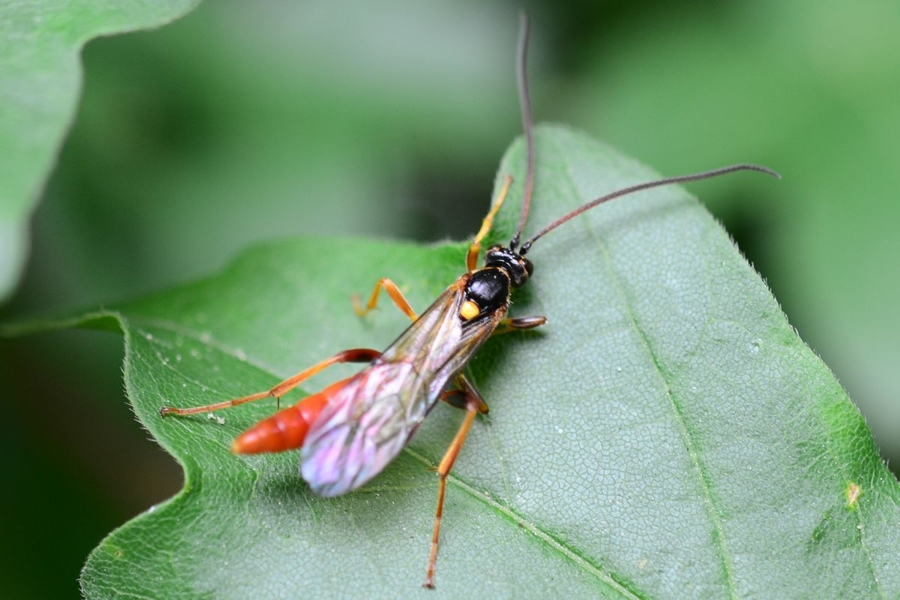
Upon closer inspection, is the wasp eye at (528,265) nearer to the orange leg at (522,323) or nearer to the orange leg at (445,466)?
the orange leg at (522,323)

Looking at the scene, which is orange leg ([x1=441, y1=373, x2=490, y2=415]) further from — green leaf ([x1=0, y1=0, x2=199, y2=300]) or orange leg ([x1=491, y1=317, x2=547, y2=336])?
green leaf ([x1=0, y1=0, x2=199, y2=300])

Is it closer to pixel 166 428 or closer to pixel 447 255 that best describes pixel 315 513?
pixel 166 428

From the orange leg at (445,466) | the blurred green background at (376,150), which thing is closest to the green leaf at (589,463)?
the orange leg at (445,466)

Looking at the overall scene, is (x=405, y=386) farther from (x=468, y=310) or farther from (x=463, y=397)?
(x=468, y=310)

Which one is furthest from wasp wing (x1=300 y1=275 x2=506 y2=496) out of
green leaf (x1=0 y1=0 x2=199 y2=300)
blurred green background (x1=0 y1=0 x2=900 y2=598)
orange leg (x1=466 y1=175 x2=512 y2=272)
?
blurred green background (x1=0 y1=0 x2=900 y2=598)

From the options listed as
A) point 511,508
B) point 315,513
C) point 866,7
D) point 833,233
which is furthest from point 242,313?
point 866,7

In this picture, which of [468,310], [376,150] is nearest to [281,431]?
[468,310]
